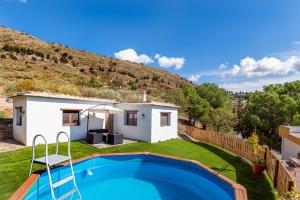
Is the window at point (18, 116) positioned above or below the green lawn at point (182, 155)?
above

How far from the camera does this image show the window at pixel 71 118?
45.8 ft

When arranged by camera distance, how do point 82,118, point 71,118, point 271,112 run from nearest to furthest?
point 71,118 → point 82,118 → point 271,112

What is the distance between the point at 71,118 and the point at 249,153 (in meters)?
11.6

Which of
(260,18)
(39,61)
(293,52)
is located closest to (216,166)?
(260,18)

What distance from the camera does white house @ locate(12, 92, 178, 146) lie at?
1216cm

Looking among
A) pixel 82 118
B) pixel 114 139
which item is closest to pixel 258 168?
pixel 114 139

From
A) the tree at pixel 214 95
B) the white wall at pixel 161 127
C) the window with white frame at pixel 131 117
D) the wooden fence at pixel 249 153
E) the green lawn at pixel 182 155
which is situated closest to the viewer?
the wooden fence at pixel 249 153

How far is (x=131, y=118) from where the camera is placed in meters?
16.8

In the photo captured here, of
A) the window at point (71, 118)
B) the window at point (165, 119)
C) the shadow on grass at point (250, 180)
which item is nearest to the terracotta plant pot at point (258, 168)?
the shadow on grass at point (250, 180)

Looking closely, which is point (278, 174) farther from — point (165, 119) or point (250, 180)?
point (165, 119)

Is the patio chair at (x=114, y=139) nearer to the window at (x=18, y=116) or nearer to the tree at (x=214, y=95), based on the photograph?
the window at (x=18, y=116)

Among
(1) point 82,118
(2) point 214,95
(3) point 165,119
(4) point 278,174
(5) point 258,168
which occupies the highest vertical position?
(2) point 214,95

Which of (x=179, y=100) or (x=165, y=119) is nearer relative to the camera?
(x=165, y=119)

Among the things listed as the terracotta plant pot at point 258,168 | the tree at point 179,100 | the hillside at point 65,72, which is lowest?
the terracotta plant pot at point 258,168
